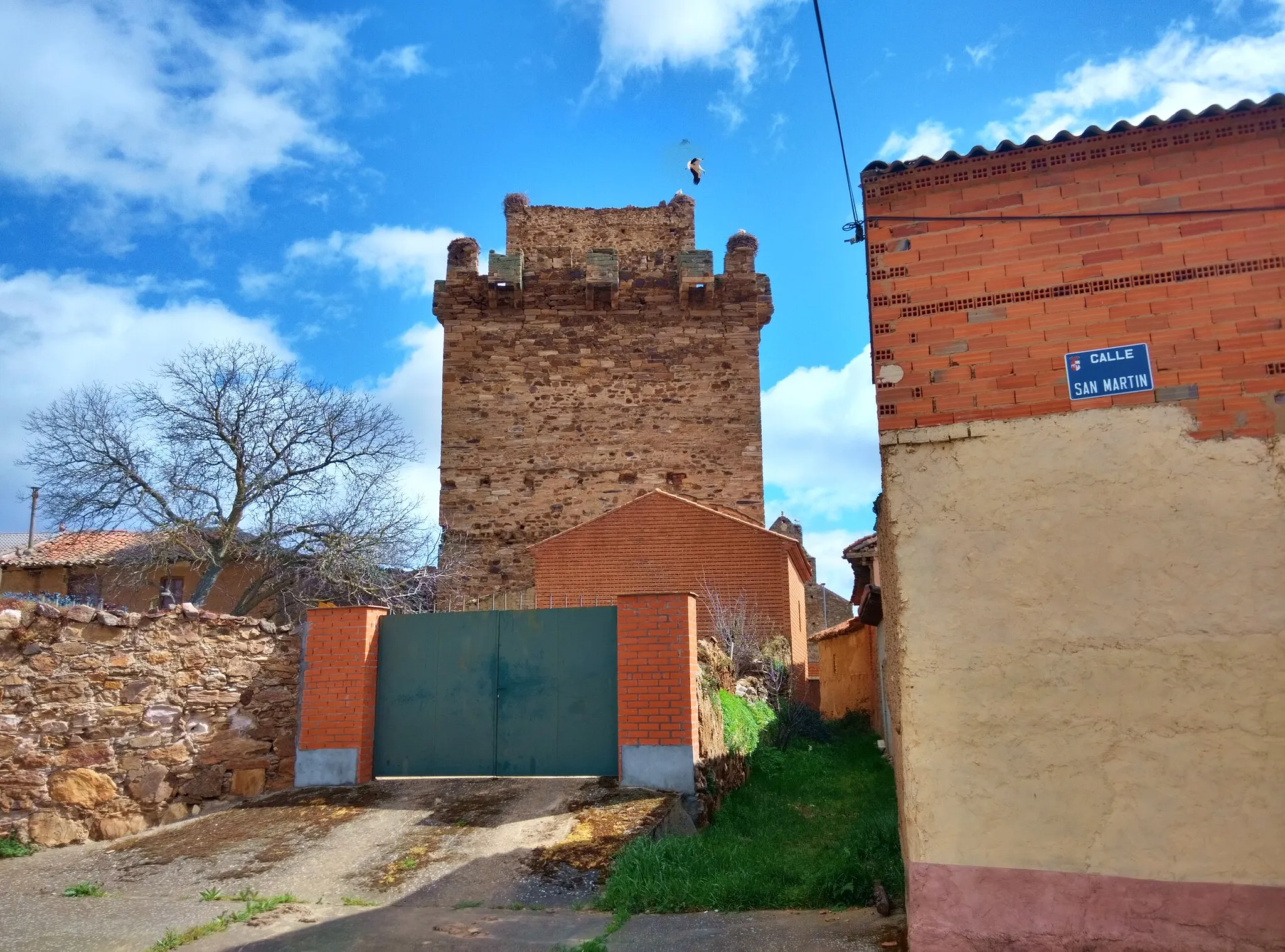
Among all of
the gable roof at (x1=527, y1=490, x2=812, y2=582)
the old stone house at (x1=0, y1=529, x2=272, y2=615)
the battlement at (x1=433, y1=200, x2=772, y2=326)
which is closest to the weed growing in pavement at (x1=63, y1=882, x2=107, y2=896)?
the gable roof at (x1=527, y1=490, x2=812, y2=582)

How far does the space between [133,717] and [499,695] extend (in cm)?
320

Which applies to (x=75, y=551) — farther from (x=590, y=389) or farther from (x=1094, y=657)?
(x=1094, y=657)

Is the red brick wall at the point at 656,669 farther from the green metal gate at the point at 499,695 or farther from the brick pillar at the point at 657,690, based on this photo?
the green metal gate at the point at 499,695

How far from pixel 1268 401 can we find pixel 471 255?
19836 millimetres

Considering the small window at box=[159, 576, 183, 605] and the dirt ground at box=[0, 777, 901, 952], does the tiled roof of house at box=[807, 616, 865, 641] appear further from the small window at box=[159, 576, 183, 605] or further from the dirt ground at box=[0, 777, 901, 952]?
the small window at box=[159, 576, 183, 605]

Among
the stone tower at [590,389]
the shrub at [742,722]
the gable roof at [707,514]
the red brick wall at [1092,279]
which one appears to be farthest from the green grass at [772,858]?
the stone tower at [590,389]

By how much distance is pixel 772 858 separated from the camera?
6848 mm

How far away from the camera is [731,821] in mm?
8258

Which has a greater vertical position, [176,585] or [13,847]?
[176,585]

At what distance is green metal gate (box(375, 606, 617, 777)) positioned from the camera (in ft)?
28.1

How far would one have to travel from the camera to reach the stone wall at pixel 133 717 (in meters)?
7.34

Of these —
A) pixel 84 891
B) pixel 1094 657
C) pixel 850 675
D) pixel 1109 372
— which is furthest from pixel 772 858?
pixel 850 675

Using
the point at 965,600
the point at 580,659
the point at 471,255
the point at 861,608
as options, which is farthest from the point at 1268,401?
the point at 471,255

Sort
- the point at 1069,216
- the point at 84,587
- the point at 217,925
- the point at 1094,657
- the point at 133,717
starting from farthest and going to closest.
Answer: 1. the point at 84,587
2. the point at 133,717
3. the point at 217,925
4. the point at 1069,216
5. the point at 1094,657
